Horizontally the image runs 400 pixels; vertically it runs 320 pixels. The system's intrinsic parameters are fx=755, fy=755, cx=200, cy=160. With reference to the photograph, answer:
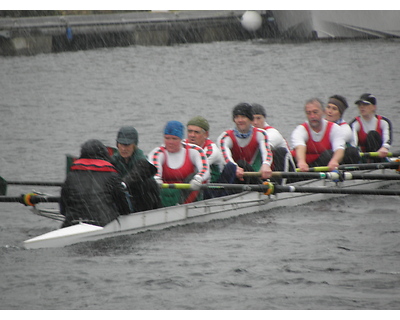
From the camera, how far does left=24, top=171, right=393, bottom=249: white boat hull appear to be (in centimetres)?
889

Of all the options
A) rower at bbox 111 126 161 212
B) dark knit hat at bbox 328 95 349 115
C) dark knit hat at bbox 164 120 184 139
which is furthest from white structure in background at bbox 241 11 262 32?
rower at bbox 111 126 161 212

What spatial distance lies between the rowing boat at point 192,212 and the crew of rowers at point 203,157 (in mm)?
140

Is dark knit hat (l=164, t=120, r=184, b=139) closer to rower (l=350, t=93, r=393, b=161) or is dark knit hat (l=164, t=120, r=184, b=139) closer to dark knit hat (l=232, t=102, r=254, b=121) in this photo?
dark knit hat (l=232, t=102, r=254, b=121)

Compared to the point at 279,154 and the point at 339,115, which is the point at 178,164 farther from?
the point at 339,115

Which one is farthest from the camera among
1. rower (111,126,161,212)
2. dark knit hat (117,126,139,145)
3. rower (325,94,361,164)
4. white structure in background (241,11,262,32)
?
white structure in background (241,11,262,32)

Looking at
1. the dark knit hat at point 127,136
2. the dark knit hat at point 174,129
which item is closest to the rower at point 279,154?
the dark knit hat at point 174,129

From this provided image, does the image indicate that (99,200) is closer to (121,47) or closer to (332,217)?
(332,217)

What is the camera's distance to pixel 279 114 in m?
24.6

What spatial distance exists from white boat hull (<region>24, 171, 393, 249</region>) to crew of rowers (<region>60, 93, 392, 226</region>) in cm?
13

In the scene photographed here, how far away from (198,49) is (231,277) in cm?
2956

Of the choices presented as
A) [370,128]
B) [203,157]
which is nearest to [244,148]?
[203,157]

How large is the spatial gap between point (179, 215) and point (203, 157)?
0.85 metres

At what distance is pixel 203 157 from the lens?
10250mm

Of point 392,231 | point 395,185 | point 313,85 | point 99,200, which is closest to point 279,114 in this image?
point 313,85
